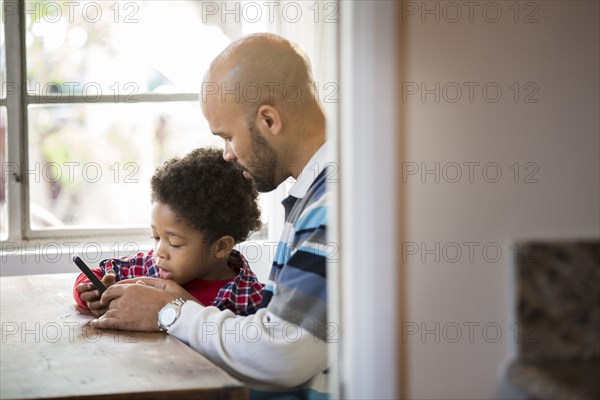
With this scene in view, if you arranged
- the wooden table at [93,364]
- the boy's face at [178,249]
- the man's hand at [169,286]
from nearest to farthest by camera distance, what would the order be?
1. the wooden table at [93,364]
2. the man's hand at [169,286]
3. the boy's face at [178,249]

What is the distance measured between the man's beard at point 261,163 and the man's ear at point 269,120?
2cm

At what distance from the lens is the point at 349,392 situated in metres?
1.33

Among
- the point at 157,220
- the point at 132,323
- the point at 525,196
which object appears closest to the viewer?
the point at 525,196

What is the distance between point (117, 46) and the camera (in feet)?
11.0

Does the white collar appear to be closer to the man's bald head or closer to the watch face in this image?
the man's bald head

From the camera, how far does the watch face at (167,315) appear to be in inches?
67.8

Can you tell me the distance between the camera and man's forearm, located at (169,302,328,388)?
157cm

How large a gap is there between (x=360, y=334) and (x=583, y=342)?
40 cm

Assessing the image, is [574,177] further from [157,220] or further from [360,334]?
[157,220]

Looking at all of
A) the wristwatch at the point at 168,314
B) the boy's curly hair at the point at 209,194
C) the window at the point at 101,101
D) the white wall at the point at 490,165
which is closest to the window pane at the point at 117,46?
the window at the point at 101,101

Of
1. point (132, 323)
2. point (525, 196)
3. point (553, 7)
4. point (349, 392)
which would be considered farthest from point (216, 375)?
point (553, 7)

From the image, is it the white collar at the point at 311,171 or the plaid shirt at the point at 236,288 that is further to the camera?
the plaid shirt at the point at 236,288

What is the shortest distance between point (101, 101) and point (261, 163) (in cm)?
156

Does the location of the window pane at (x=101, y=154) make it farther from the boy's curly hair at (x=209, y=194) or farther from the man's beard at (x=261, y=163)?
the man's beard at (x=261, y=163)
